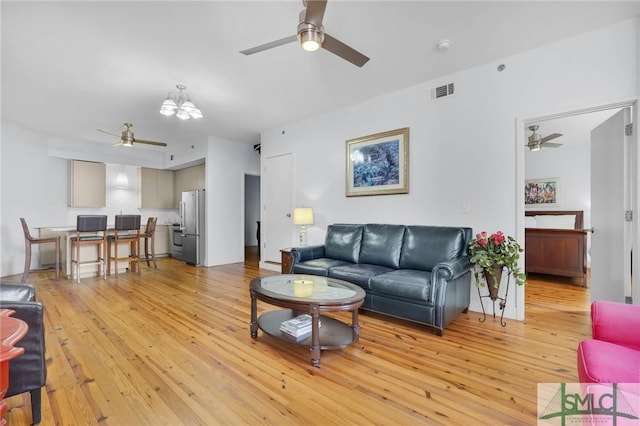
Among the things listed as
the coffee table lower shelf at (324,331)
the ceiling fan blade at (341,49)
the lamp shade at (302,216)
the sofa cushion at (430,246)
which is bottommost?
the coffee table lower shelf at (324,331)

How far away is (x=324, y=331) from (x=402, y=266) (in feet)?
4.40

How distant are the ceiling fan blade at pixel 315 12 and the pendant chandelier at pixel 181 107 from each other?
2249 mm

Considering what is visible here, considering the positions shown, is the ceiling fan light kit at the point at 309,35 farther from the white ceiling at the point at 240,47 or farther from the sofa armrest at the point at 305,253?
the sofa armrest at the point at 305,253

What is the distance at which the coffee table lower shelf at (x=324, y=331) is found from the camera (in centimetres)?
226

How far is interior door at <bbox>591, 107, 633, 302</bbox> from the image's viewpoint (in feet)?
8.68

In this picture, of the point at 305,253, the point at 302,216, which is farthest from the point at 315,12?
the point at 302,216

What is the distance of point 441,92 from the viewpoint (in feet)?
11.6

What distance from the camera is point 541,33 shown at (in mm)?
2693

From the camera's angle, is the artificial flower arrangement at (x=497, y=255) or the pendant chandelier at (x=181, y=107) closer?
the artificial flower arrangement at (x=497, y=255)

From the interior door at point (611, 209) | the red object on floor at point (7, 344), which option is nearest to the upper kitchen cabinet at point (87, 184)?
the red object on floor at point (7, 344)

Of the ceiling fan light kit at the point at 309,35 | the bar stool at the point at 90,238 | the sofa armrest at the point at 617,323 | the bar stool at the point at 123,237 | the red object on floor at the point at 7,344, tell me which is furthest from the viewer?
the bar stool at the point at 123,237

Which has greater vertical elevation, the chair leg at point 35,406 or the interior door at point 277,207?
the interior door at point 277,207

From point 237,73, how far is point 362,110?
183 centimetres

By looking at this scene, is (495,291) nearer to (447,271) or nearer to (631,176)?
(447,271)
